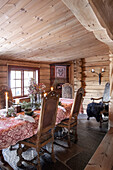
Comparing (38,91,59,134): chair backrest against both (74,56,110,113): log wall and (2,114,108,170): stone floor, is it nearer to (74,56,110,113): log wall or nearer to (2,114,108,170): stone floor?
(2,114,108,170): stone floor

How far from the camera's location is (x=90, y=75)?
5.66 m

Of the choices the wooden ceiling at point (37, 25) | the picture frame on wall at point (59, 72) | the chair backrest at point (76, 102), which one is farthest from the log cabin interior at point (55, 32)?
the chair backrest at point (76, 102)

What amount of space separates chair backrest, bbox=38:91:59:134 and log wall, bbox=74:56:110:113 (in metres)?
3.74

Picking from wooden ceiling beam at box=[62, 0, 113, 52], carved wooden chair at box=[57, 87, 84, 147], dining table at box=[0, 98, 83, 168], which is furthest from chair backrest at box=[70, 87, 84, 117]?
wooden ceiling beam at box=[62, 0, 113, 52]

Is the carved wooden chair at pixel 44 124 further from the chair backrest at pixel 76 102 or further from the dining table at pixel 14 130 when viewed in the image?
the chair backrest at pixel 76 102

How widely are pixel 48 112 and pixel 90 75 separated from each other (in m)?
4.04

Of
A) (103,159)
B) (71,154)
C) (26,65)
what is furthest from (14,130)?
(26,65)

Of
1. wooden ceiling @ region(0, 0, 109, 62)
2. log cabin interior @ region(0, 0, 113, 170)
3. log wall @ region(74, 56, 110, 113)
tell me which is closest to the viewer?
log cabin interior @ region(0, 0, 113, 170)

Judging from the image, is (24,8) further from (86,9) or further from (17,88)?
(17,88)

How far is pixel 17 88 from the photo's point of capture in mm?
4785

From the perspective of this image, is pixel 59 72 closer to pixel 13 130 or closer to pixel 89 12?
pixel 13 130

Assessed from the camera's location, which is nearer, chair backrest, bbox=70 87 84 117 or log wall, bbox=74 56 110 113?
chair backrest, bbox=70 87 84 117

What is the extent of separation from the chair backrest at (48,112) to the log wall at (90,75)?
3738mm

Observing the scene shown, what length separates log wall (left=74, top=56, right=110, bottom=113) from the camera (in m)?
5.35
